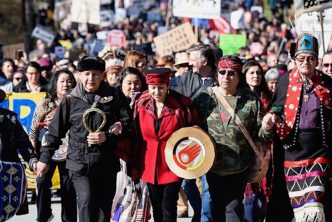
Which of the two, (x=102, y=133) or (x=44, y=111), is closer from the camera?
(x=102, y=133)

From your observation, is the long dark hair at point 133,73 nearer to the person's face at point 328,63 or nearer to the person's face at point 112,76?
the person's face at point 112,76

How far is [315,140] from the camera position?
29.4 ft

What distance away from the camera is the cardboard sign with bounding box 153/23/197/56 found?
1897 centimetres

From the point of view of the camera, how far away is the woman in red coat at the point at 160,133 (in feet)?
30.5

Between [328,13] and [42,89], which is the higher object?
[328,13]

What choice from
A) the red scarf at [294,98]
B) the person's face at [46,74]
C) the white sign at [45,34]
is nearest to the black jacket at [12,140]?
the red scarf at [294,98]

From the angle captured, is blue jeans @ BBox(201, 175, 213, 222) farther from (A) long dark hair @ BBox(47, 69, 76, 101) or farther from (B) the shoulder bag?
(A) long dark hair @ BBox(47, 69, 76, 101)

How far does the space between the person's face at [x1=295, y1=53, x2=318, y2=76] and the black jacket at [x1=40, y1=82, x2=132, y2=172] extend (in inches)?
60.6

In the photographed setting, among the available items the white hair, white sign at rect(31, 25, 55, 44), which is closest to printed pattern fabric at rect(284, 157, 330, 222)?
the white hair

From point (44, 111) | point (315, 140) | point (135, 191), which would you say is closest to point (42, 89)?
point (44, 111)

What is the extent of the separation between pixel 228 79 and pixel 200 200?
1743 millimetres

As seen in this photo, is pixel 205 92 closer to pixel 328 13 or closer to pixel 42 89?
pixel 328 13

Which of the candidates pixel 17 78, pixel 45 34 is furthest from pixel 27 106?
pixel 45 34

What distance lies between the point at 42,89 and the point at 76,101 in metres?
5.27
